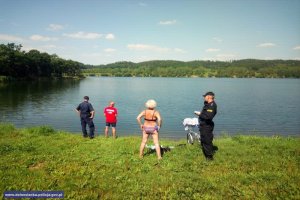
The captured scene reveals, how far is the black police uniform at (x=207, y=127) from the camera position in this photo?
10.5m

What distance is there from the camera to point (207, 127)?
1078cm

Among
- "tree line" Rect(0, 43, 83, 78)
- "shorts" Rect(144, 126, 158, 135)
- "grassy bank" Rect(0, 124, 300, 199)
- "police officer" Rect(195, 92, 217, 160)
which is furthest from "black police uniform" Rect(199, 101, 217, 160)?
"tree line" Rect(0, 43, 83, 78)

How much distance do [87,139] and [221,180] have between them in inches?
325

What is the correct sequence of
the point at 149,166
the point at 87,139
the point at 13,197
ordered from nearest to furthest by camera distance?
the point at 13,197
the point at 149,166
the point at 87,139

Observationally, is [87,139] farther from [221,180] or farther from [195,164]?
[221,180]

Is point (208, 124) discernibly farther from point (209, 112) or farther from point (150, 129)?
point (150, 129)

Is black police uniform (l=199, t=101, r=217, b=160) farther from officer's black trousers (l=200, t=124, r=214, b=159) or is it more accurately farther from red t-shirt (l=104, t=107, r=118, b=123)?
red t-shirt (l=104, t=107, r=118, b=123)

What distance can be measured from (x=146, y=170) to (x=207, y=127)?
344 cm

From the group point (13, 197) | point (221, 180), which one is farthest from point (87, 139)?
point (221, 180)

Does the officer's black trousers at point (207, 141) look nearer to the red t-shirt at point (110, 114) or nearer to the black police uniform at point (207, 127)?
the black police uniform at point (207, 127)

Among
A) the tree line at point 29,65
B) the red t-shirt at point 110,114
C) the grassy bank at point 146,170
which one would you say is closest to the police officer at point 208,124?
the grassy bank at point 146,170

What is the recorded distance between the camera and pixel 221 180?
8.11 m

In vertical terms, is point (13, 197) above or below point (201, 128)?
below

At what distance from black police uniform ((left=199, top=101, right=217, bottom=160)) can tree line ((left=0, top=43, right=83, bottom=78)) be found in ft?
315
